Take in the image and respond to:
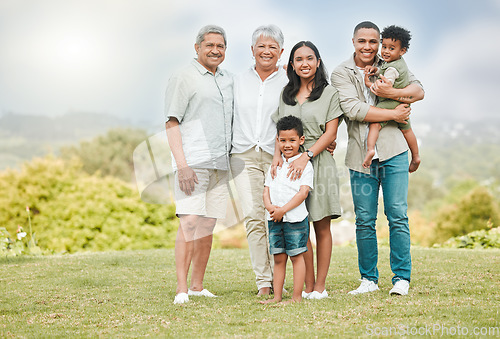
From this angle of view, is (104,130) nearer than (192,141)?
No

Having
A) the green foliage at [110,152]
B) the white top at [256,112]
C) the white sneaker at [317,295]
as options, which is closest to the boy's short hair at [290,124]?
the white top at [256,112]

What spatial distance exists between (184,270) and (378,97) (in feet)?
6.98

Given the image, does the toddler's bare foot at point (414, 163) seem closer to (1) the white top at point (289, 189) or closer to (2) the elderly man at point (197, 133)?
(1) the white top at point (289, 189)

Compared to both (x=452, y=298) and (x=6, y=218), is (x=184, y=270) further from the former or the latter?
(x=6, y=218)

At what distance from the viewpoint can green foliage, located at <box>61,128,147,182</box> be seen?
3356 centimetres

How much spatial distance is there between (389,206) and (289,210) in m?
0.86

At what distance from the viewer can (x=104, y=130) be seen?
38.0 m

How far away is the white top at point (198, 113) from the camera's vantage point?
443cm

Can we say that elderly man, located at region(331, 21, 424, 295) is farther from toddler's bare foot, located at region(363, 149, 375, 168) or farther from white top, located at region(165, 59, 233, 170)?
white top, located at region(165, 59, 233, 170)

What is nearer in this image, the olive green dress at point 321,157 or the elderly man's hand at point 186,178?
the olive green dress at point 321,157

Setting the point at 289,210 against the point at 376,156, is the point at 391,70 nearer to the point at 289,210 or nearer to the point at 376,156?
the point at 376,156

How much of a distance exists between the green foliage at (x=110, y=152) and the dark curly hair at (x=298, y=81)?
28.3m

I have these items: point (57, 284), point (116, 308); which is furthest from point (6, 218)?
point (116, 308)

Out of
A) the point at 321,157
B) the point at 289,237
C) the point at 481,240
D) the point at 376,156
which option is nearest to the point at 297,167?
the point at 321,157
